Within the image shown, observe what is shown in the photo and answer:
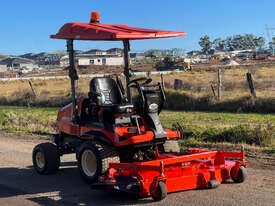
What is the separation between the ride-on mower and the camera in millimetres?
6434

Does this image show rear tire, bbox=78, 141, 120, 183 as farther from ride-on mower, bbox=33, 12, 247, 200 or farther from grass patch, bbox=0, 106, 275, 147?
grass patch, bbox=0, 106, 275, 147

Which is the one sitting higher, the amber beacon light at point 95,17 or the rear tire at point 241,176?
the amber beacon light at point 95,17

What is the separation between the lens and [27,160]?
32.7 feet

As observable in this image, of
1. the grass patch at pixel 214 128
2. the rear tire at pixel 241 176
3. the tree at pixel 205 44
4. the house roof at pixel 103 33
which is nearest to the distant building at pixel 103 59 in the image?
the house roof at pixel 103 33

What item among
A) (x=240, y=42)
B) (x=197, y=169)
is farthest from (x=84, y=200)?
(x=240, y=42)

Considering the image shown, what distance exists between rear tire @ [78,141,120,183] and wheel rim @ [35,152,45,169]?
4.89 feet

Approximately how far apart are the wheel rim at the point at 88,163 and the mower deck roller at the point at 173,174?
0.54 m

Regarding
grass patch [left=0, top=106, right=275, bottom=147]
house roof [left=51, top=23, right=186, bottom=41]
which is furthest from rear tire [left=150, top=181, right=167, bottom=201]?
grass patch [left=0, top=106, right=275, bottom=147]

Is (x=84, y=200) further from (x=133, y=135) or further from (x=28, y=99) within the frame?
(x=28, y=99)

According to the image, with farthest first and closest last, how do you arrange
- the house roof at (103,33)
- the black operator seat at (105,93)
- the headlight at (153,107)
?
the black operator seat at (105,93), the headlight at (153,107), the house roof at (103,33)

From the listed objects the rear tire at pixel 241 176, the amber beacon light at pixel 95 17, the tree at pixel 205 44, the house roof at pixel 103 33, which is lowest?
the rear tire at pixel 241 176

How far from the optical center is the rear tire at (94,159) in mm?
6754

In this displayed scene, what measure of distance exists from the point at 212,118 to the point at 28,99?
13.9 metres

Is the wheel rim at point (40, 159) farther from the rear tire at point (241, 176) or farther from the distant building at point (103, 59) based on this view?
the rear tire at point (241, 176)
